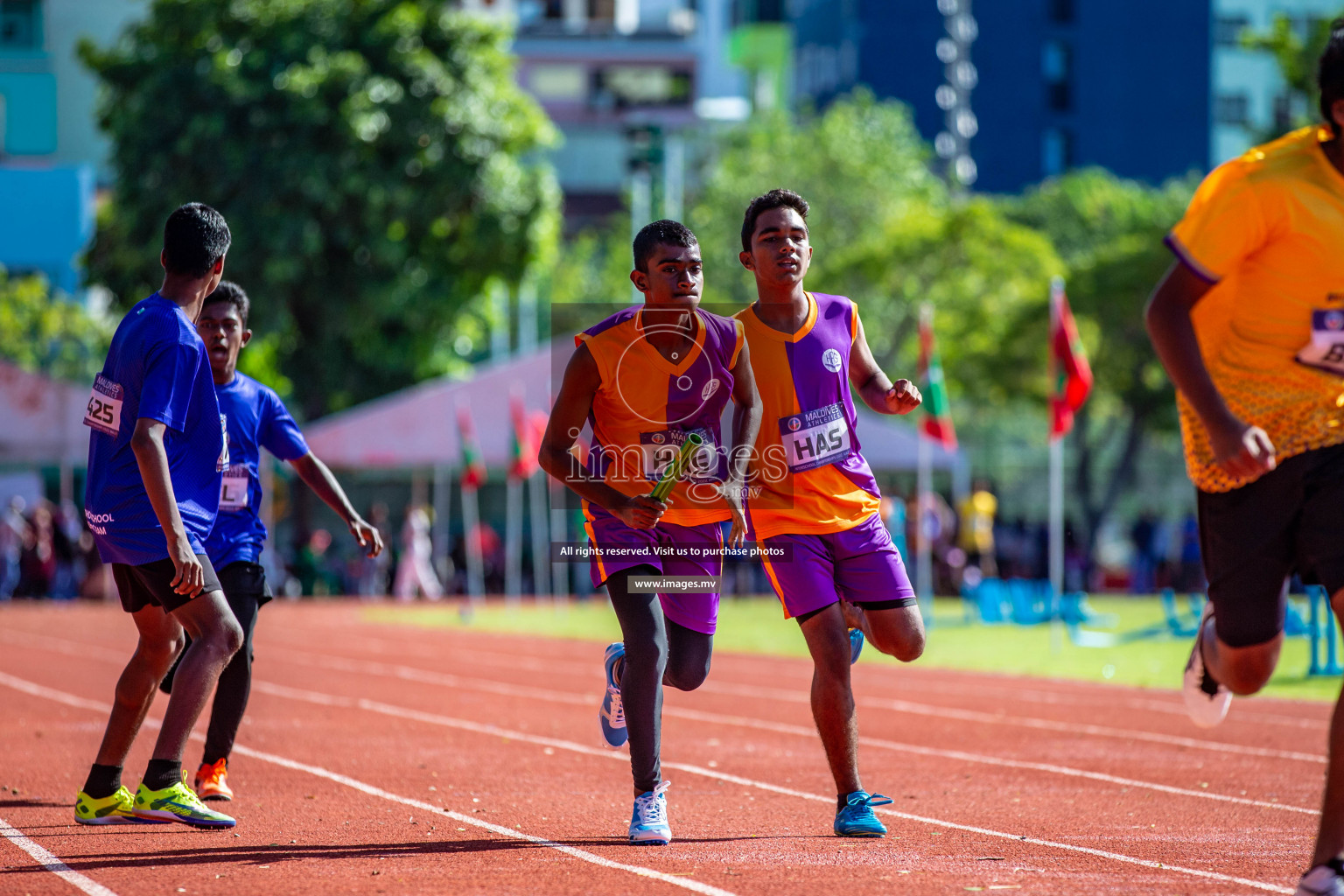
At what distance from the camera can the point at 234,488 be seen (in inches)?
303

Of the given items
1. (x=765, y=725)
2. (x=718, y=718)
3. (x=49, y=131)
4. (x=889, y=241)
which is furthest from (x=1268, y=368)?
(x=49, y=131)

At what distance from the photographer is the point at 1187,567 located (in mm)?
32062

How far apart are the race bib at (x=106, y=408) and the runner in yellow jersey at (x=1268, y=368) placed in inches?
147

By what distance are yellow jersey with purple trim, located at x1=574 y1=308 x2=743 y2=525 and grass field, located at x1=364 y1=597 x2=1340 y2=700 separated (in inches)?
310

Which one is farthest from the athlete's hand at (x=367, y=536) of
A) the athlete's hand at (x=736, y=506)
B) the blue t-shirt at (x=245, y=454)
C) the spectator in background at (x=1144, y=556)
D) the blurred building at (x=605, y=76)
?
the blurred building at (x=605, y=76)

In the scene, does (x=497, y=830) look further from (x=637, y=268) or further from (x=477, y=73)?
(x=477, y=73)

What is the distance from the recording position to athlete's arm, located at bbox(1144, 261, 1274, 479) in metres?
4.64

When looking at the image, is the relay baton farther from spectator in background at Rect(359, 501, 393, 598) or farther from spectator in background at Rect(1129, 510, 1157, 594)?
spectator in background at Rect(1129, 510, 1157, 594)

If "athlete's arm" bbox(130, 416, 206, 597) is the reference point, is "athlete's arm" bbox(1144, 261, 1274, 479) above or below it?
above

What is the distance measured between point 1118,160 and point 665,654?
69.8 m

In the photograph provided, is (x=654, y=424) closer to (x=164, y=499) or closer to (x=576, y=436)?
(x=576, y=436)

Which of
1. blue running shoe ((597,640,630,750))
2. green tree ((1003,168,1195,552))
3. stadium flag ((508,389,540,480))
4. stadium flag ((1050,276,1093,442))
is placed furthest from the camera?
green tree ((1003,168,1195,552))

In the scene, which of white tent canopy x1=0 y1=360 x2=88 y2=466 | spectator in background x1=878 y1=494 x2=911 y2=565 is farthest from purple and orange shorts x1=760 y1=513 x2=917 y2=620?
white tent canopy x1=0 y1=360 x2=88 y2=466

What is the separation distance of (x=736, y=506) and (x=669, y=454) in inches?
11.7
